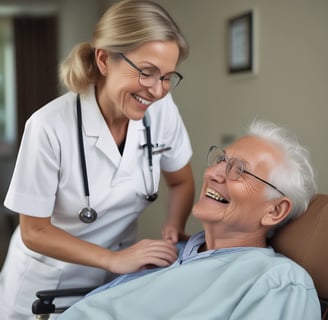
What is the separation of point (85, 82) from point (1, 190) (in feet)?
13.5

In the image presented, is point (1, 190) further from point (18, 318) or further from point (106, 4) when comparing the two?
point (18, 318)

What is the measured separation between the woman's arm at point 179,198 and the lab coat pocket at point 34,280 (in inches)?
15.9

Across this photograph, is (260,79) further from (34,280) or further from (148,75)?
(34,280)

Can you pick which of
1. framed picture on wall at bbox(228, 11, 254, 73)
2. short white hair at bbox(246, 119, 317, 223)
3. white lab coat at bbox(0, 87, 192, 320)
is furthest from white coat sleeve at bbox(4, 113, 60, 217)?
framed picture on wall at bbox(228, 11, 254, 73)

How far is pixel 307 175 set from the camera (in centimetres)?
147

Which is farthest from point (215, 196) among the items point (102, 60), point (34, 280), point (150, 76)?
point (34, 280)

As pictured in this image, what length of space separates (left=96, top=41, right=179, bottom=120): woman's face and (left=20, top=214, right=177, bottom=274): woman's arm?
1.27ft

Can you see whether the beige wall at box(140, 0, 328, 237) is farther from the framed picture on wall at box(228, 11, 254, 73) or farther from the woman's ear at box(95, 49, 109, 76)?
the woman's ear at box(95, 49, 109, 76)

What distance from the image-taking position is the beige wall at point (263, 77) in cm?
212

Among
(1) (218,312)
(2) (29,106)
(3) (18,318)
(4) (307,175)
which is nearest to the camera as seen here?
(1) (218,312)

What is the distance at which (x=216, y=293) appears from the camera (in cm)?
133

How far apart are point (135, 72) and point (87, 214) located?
0.47 m

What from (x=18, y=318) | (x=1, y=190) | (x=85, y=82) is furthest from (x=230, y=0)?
(x=1, y=190)

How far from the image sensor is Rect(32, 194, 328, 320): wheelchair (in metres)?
1.30
